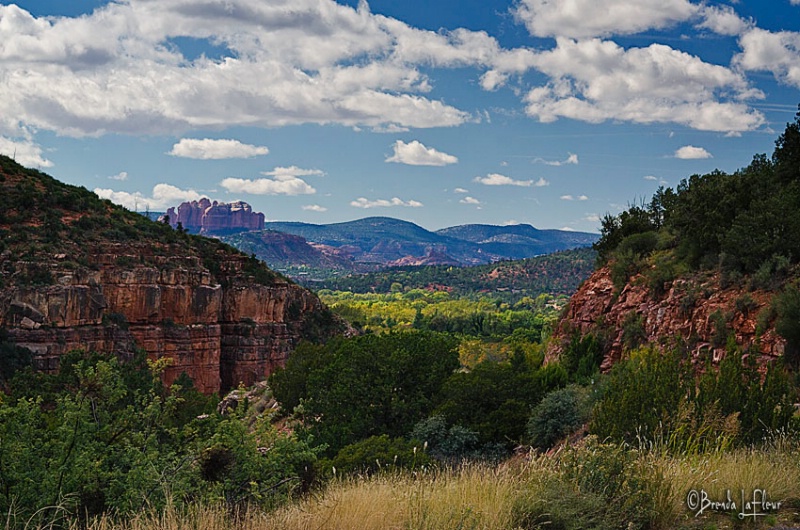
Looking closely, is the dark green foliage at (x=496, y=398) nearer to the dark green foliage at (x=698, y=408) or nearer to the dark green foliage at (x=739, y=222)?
the dark green foliage at (x=739, y=222)

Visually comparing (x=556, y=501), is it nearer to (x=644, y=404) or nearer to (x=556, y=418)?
(x=644, y=404)

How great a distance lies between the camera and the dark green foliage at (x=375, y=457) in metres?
12.3

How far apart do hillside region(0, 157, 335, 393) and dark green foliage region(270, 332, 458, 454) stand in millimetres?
27414

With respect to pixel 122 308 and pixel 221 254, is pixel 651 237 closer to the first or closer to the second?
pixel 122 308

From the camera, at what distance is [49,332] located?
44.5 meters

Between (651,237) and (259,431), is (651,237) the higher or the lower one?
the higher one

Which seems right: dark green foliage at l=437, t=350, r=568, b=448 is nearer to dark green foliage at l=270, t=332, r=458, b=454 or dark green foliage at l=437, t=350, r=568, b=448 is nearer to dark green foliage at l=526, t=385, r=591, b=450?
dark green foliage at l=526, t=385, r=591, b=450

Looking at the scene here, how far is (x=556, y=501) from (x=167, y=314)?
171ft

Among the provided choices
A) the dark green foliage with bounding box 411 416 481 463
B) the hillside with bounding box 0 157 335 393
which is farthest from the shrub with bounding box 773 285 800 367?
the hillside with bounding box 0 157 335 393

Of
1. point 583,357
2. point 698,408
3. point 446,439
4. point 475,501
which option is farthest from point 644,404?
point 583,357

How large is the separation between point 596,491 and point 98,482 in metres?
5.11

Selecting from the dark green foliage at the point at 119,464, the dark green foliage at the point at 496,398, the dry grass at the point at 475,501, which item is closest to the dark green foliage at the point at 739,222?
the dark green foliage at the point at 496,398

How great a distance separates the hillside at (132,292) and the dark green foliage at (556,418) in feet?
121

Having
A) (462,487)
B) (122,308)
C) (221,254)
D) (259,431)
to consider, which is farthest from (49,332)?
(462,487)
